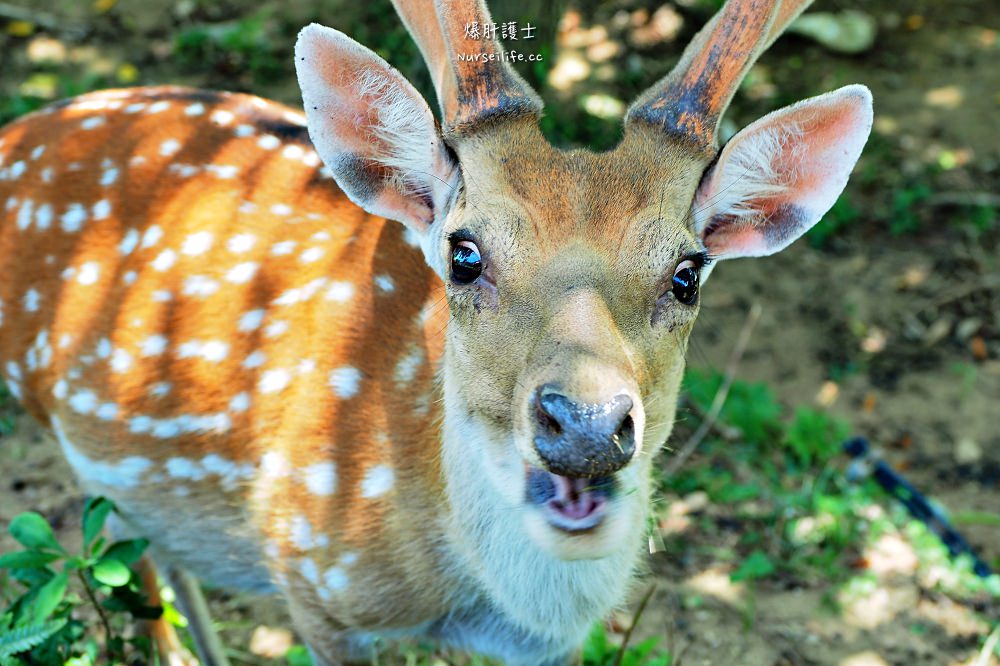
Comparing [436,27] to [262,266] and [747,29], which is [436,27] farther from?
[262,266]

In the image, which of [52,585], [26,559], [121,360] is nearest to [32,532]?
[26,559]

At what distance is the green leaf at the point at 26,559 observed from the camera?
2.86 meters

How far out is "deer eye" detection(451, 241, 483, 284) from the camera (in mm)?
2438

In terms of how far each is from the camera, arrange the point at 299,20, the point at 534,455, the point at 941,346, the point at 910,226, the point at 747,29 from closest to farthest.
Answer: the point at 534,455 → the point at 747,29 → the point at 941,346 → the point at 910,226 → the point at 299,20

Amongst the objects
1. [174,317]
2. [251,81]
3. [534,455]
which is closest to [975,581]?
[534,455]

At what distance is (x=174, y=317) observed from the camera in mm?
3285

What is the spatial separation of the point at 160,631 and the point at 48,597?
35.1 inches

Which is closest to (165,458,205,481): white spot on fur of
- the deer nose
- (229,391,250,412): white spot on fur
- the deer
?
the deer

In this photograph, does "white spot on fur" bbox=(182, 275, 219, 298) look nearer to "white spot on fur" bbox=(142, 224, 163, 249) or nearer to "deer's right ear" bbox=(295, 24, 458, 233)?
"white spot on fur" bbox=(142, 224, 163, 249)

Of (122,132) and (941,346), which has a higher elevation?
(122,132)

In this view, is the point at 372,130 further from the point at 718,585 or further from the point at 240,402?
the point at 718,585

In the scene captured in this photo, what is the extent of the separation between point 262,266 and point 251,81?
122 inches

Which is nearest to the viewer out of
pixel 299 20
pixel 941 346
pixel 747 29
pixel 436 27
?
pixel 747 29

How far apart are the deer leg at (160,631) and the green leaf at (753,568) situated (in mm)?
2004
